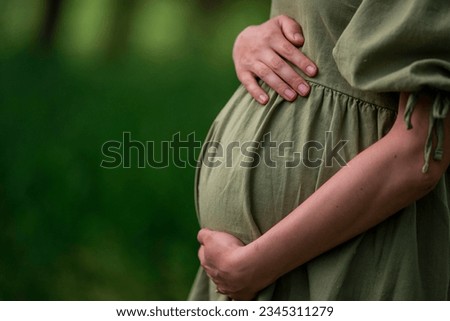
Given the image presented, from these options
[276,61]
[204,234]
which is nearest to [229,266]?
[204,234]

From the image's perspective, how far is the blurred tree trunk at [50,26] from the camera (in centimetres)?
241

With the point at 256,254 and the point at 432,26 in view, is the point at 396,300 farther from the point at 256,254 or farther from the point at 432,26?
the point at 432,26

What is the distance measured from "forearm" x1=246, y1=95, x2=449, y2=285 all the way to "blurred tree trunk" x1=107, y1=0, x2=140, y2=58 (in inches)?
55.8

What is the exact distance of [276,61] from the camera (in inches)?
46.8

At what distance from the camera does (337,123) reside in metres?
1.08

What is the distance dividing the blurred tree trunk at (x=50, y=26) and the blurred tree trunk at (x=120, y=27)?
7.3 inches

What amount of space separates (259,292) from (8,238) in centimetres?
157

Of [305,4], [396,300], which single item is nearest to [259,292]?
[396,300]

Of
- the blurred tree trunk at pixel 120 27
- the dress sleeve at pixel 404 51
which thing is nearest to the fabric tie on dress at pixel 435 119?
the dress sleeve at pixel 404 51

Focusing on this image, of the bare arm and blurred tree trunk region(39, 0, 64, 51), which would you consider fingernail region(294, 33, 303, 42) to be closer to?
the bare arm

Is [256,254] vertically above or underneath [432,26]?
underneath

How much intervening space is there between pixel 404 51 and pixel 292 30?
0.24 m

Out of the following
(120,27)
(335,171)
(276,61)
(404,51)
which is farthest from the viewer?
(120,27)

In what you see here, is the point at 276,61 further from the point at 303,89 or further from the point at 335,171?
the point at 335,171
